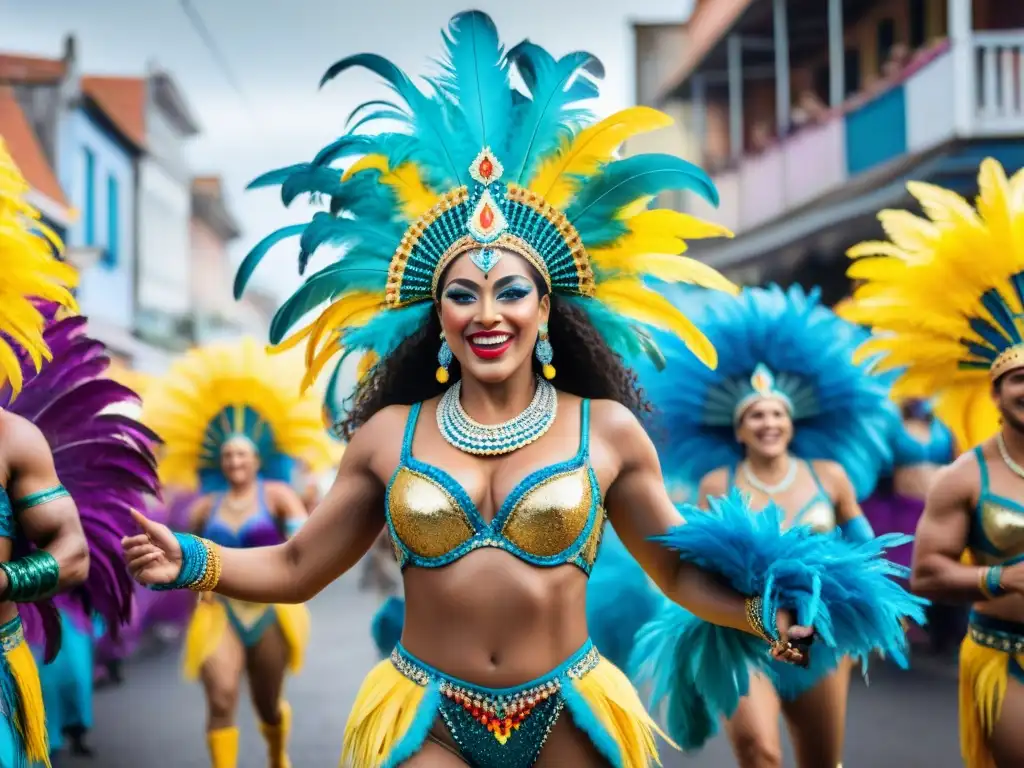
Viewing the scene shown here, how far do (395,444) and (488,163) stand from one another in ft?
2.88

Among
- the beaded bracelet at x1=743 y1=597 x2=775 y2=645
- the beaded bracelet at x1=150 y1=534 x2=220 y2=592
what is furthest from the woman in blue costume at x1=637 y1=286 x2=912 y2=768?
the beaded bracelet at x1=150 y1=534 x2=220 y2=592

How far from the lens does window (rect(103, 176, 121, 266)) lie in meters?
26.7

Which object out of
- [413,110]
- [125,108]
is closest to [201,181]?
[125,108]

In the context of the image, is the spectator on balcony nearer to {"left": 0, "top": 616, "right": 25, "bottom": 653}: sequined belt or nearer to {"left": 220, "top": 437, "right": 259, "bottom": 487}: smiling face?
{"left": 220, "top": 437, "right": 259, "bottom": 487}: smiling face

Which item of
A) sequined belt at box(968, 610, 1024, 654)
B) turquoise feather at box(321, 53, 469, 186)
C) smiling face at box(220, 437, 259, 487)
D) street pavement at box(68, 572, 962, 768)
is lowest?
street pavement at box(68, 572, 962, 768)

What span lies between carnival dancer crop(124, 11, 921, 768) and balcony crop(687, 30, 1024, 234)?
9.78 meters

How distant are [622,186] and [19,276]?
6.17 feet

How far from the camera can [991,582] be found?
15.5 feet

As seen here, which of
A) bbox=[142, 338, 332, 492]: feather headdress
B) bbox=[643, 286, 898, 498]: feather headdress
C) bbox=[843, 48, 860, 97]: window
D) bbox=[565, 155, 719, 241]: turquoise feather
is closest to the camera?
bbox=[565, 155, 719, 241]: turquoise feather

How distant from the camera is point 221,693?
7.41m

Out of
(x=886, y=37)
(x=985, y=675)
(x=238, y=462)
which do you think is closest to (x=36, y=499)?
(x=985, y=675)

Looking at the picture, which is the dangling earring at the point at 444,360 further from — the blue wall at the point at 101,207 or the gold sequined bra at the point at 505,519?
the blue wall at the point at 101,207

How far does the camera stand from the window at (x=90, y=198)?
80.2 feet

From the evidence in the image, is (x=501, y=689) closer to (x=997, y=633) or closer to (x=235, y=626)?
(x=997, y=633)
